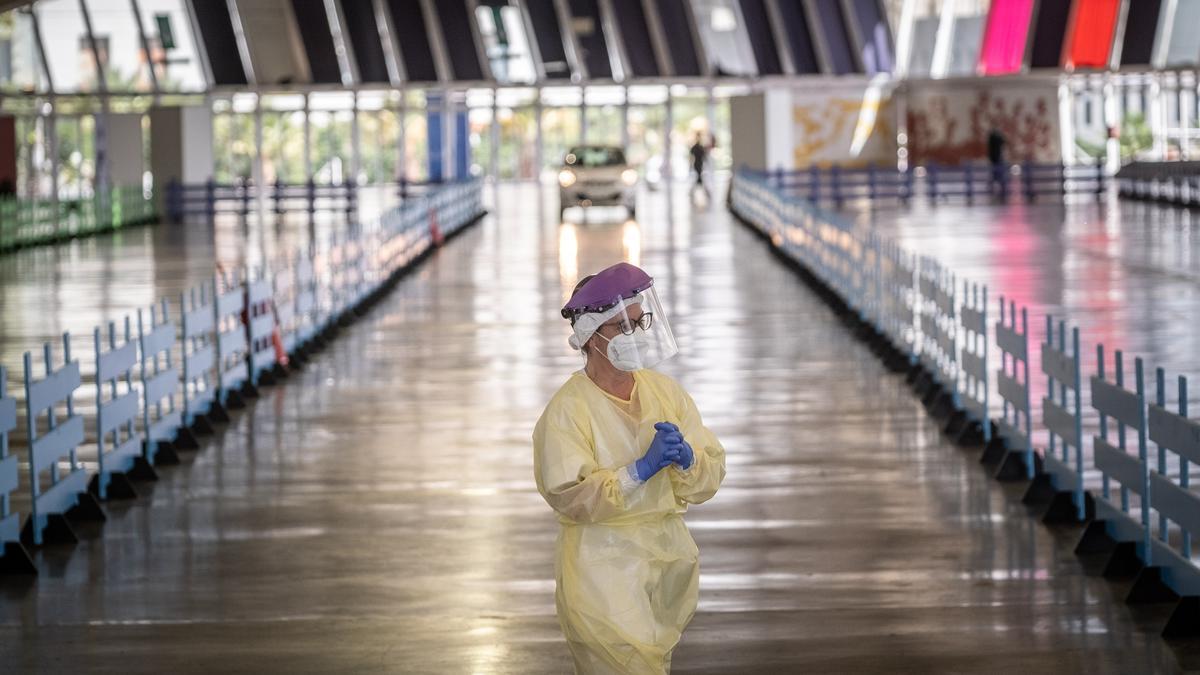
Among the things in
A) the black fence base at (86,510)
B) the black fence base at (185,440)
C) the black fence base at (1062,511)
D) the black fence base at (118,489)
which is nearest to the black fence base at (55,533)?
the black fence base at (86,510)

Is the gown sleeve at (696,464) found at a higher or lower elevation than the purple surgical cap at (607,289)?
lower

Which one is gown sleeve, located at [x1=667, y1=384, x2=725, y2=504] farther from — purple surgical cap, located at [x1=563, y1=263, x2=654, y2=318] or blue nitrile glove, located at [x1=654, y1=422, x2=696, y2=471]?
purple surgical cap, located at [x1=563, y1=263, x2=654, y2=318]

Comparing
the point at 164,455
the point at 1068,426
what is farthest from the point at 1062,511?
the point at 164,455

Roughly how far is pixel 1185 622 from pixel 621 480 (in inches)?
142

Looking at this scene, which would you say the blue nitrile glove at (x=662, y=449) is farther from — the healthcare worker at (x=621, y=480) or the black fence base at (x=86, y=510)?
the black fence base at (x=86, y=510)

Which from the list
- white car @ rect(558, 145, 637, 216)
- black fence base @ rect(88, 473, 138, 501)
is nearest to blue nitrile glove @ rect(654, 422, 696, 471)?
black fence base @ rect(88, 473, 138, 501)

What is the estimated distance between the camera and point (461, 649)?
26.9 feet

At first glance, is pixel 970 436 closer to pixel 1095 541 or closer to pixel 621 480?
pixel 1095 541

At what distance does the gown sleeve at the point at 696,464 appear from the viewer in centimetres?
549

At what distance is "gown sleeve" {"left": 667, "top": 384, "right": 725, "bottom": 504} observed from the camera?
5.49 metres

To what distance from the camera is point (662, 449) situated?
5.32 metres

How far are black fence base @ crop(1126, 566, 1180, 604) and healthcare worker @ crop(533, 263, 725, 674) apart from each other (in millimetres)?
3690

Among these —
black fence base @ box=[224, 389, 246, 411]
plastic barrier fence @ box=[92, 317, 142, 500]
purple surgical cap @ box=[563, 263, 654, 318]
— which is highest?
purple surgical cap @ box=[563, 263, 654, 318]

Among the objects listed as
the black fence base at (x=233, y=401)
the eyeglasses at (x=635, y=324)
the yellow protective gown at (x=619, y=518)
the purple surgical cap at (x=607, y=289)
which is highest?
the purple surgical cap at (x=607, y=289)
